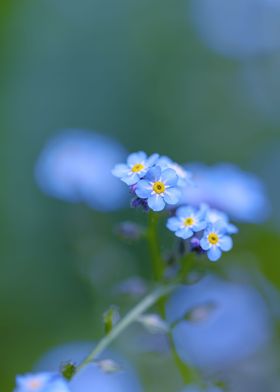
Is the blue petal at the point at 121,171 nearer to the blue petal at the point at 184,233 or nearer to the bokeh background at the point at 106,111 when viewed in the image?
the blue petal at the point at 184,233

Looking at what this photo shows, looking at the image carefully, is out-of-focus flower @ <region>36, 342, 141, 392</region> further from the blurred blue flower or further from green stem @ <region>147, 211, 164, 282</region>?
the blurred blue flower

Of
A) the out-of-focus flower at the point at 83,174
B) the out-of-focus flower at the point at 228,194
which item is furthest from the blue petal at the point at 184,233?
the out-of-focus flower at the point at 83,174

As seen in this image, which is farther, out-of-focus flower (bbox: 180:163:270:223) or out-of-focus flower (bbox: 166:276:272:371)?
out-of-focus flower (bbox: 166:276:272:371)

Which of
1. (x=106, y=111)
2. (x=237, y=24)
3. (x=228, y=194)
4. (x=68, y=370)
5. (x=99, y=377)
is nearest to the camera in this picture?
(x=68, y=370)

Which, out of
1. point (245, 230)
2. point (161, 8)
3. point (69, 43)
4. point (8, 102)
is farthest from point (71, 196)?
point (161, 8)

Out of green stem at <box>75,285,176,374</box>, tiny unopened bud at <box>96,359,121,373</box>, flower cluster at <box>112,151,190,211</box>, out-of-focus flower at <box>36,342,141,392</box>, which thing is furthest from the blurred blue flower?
out-of-focus flower at <box>36,342,141,392</box>

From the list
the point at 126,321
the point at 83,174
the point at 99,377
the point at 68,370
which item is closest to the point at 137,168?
the point at 126,321

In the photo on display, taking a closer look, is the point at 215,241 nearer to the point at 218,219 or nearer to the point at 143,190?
the point at 218,219

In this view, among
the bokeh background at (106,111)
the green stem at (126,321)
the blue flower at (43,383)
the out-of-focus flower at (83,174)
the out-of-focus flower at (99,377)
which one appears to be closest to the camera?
the blue flower at (43,383)
